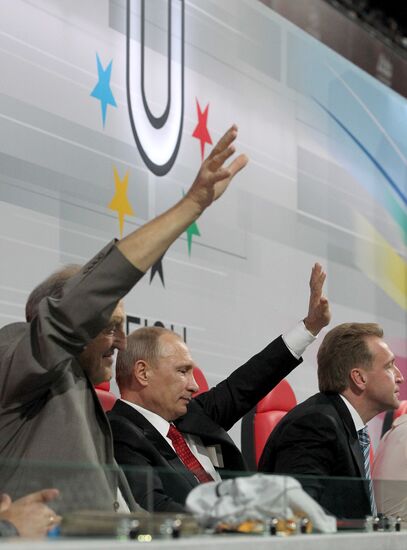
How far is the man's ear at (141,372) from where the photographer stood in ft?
9.30

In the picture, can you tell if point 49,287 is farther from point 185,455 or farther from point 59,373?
point 185,455

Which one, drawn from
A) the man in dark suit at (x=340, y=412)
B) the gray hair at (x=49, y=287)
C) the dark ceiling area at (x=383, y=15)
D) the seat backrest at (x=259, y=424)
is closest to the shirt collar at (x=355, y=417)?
the man in dark suit at (x=340, y=412)

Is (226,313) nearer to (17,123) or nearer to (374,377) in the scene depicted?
(374,377)

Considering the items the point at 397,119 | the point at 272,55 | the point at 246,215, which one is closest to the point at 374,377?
the point at 246,215

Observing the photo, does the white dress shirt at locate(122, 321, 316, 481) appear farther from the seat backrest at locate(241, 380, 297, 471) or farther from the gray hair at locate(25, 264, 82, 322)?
the seat backrest at locate(241, 380, 297, 471)

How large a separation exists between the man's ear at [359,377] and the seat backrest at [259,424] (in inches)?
28.9

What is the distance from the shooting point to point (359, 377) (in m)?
3.12

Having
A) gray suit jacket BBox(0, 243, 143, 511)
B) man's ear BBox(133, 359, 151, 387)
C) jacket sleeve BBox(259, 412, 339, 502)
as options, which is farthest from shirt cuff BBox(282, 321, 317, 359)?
gray suit jacket BBox(0, 243, 143, 511)

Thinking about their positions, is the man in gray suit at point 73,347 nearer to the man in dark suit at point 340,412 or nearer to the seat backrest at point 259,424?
the man in dark suit at point 340,412

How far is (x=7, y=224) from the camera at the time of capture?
2951 mm

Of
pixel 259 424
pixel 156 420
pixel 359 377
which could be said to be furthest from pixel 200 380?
pixel 156 420

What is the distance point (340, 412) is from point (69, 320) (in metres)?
1.28

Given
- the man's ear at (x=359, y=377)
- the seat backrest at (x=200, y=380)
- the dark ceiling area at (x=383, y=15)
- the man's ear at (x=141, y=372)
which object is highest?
the dark ceiling area at (x=383, y=15)

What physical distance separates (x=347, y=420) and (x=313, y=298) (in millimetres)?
345
